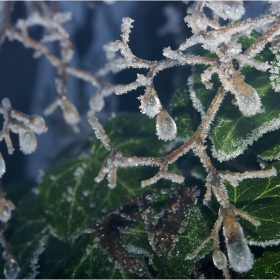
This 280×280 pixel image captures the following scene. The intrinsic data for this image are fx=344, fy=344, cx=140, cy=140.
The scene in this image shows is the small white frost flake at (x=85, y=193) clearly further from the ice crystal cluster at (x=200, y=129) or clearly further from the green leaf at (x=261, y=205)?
the green leaf at (x=261, y=205)

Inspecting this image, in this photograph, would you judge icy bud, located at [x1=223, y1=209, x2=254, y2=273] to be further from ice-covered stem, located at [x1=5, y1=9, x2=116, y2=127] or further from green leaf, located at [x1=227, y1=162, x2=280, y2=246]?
ice-covered stem, located at [x1=5, y1=9, x2=116, y2=127]

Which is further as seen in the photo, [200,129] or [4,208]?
[4,208]

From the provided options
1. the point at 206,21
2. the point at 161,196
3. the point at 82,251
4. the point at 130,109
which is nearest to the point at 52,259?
the point at 82,251

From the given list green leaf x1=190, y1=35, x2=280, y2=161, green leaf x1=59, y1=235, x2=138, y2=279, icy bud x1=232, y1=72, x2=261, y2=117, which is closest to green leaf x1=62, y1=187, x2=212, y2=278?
green leaf x1=59, y1=235, x2=138, y2=279

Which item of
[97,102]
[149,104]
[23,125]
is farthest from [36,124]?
[149,104]

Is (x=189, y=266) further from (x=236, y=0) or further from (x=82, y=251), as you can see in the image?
(x=236, y=0)

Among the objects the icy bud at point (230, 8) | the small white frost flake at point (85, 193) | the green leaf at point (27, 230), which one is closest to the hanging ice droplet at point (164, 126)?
the icy bud at point (230, 8)

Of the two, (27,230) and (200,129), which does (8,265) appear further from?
(200,129)
